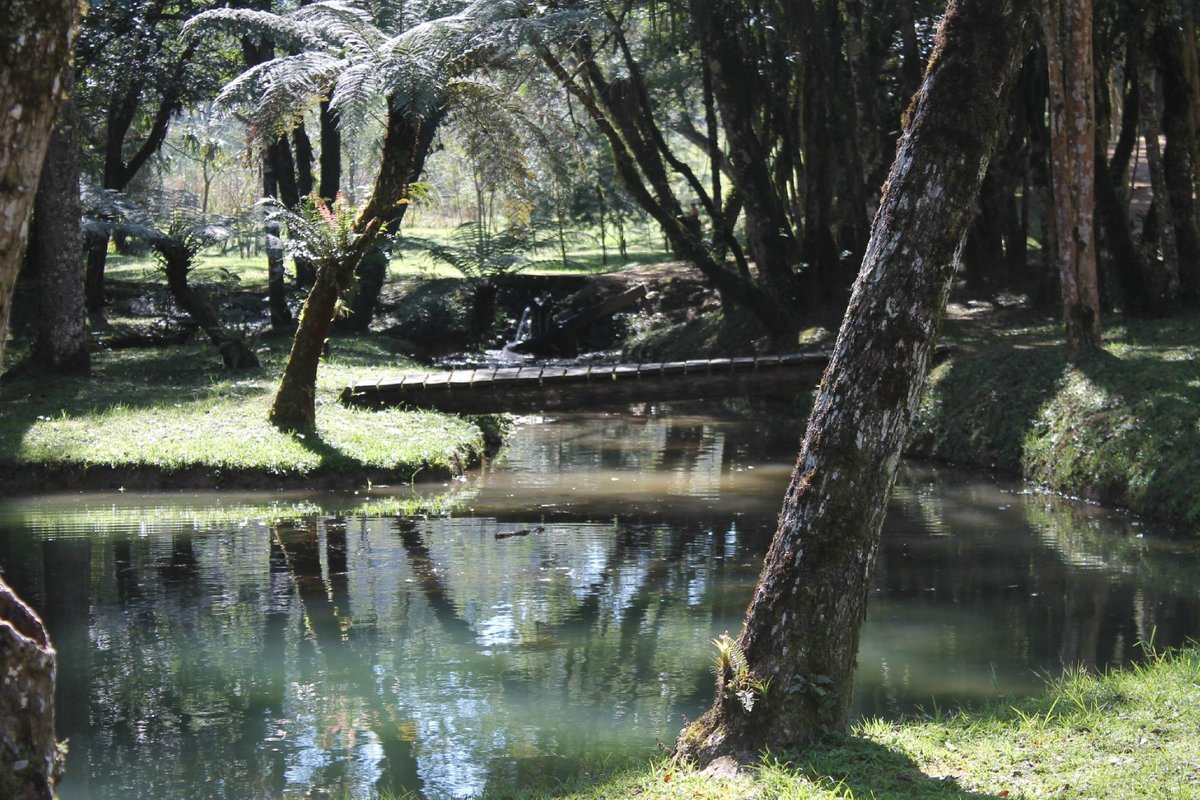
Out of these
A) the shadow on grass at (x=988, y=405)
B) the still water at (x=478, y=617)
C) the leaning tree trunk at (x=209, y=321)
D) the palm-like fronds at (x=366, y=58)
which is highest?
the palm-like fronds at (x=366, y=58)

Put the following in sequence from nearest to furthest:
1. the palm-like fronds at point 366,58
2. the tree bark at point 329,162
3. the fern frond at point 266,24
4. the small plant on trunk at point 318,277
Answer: the palm-like fronds at point 366,58
the fern frond at point 266,24
the small plant on trunk at point 318,277
the tree bark at point 329,162

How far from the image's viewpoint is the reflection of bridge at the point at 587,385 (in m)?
14.4

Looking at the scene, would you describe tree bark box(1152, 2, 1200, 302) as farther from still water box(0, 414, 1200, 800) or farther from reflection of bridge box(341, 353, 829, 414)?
still water box(0, 414, 1200, 800)

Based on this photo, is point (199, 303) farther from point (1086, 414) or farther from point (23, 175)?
point (23, 175)

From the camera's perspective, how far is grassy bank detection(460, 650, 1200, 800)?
4.52 meters

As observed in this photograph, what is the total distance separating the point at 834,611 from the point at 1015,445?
9211 millimetres

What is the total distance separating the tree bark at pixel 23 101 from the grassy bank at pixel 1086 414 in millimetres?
9788

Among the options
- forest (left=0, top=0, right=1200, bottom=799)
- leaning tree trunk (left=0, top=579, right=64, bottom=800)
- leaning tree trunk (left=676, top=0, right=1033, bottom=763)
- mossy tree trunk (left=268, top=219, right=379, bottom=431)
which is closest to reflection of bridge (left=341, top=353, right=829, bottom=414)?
forest (left=0, top=0, right=1200, bottom=799)

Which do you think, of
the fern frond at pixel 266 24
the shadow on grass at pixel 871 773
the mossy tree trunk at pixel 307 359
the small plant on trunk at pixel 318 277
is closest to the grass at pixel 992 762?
the shadow on grass at pixel 871 773

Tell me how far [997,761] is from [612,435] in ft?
41.0

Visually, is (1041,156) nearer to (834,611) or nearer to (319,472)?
(319,472)

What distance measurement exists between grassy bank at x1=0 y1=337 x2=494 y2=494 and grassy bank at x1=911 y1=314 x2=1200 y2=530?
228 inches

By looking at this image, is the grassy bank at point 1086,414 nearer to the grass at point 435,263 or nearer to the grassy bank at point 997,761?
the grassy bank at point 997,761

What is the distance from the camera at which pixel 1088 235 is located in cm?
1384
